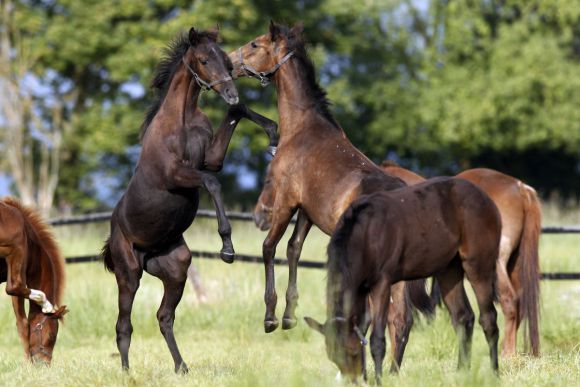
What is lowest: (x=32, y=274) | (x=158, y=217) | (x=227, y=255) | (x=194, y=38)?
(x=32, y=274)

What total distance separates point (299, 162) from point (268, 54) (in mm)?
1026

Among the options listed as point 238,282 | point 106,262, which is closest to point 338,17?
point 238,282

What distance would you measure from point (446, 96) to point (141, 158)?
25.0 m

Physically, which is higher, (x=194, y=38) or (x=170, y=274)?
(x=194, y=38)

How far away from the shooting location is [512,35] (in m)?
30.4

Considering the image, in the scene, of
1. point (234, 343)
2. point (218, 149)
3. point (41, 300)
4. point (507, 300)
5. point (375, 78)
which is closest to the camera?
point (218, 149)

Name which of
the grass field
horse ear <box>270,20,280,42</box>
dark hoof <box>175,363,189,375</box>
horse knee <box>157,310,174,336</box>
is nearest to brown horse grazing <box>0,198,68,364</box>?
the grass field

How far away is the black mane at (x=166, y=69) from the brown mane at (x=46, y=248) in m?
1.73

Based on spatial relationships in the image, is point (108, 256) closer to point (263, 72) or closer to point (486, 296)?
point (263, 72)

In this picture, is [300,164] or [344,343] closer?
[344,343]

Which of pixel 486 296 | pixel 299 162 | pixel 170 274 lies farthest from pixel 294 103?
pixel 486 296

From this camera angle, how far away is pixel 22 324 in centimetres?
838

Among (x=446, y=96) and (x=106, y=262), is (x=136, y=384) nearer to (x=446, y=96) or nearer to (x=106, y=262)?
(x=106, y=262)

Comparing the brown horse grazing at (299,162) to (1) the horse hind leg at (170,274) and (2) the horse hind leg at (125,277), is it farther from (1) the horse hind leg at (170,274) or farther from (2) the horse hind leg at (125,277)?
(2) the horse hind leg at (125,277)
